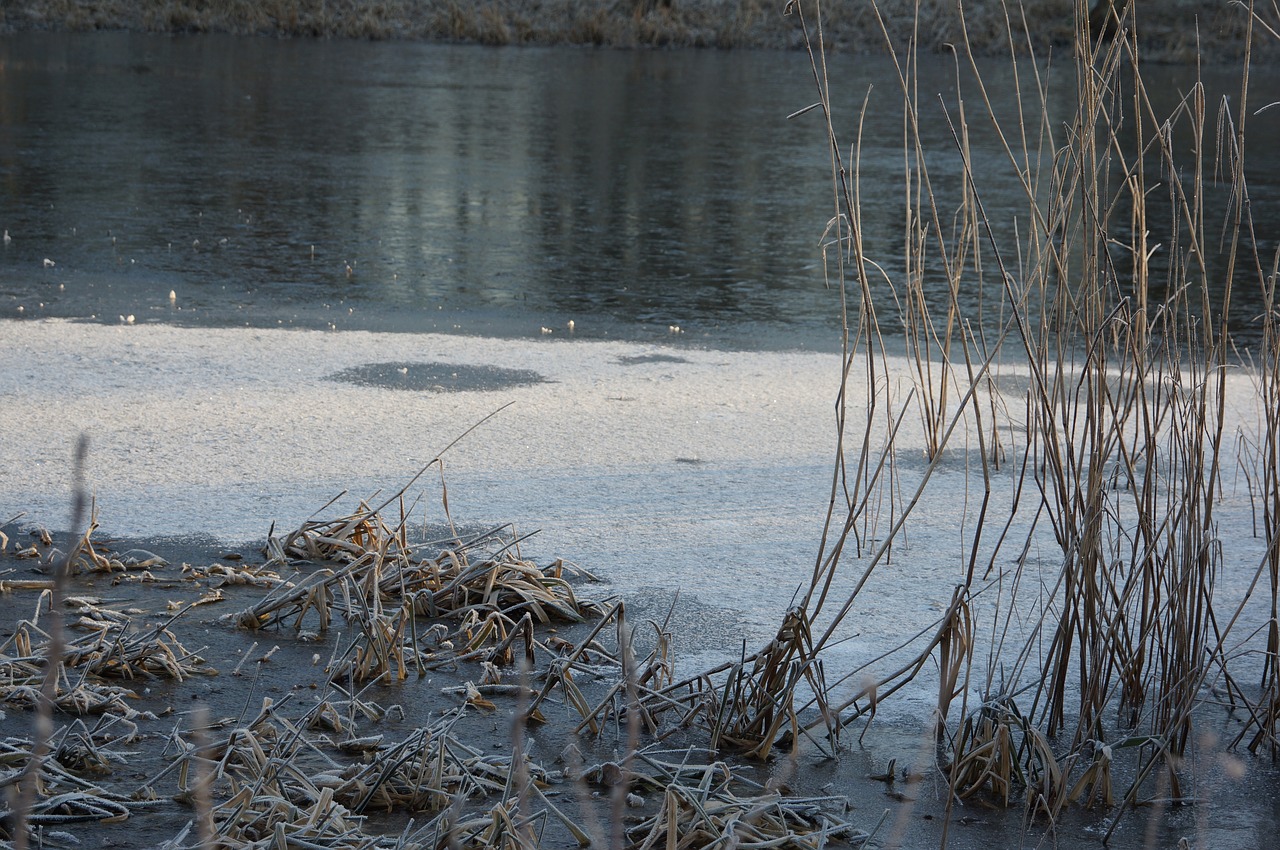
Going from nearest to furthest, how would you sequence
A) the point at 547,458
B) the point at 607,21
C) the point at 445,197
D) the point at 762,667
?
the point at 762,667 → the point at 547,458 → the point at 445,197 → the point at 607,21

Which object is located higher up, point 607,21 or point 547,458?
point 607,21

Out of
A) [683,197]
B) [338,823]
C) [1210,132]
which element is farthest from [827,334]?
[1210,132]

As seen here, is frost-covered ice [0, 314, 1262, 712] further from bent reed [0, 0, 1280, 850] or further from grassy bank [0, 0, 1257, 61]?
grassy bank [0, 0, 1257, 61]

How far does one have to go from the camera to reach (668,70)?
1878 cm

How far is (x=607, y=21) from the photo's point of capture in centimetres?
2266

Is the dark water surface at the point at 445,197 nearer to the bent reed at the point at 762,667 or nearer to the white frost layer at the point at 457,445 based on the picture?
the white frost layer at the point at 457,445

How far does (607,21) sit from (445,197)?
47.0 ft

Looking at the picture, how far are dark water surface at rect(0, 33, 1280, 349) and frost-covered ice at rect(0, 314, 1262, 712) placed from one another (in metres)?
0.68

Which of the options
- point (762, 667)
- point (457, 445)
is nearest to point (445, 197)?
point (457, 445)

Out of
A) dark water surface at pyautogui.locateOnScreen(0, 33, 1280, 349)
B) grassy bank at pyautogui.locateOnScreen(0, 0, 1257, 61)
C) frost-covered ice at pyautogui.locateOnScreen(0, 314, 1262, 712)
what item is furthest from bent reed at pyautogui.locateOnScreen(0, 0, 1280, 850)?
grassy bank at pyautogui.locateOnScreen(0, 0, 1257, 61)

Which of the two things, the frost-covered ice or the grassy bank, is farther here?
the grassy bank

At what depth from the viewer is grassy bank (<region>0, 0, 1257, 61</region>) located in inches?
848

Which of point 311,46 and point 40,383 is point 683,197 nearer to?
point 40,383

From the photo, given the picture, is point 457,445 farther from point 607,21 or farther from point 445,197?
point 607,21
